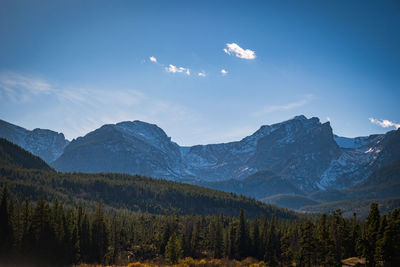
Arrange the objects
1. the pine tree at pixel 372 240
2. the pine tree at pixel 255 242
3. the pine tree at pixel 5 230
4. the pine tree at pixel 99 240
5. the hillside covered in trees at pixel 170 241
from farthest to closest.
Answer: the pine tree at pixel 255 242 < the pine tree at pixel 99 240 < the hillside covered in trees at pixel 170 241 < the pine tree at pixel 5 230 < the pine tree at pixel 372 240

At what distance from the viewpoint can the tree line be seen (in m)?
87.9

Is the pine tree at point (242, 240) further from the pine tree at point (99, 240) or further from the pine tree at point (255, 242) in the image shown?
the pine tree at point (99, 240)

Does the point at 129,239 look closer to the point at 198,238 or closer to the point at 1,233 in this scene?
the point at 198,238

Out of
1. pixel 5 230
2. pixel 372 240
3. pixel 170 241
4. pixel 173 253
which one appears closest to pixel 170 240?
pixel 170 241

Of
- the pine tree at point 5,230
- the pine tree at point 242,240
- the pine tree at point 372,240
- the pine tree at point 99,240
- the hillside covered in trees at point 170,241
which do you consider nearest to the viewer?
the pine tree at point 372,240

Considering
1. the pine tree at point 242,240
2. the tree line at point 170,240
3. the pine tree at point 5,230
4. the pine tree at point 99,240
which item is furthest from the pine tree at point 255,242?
the pine tree at point 5,230

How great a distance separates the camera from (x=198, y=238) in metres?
154

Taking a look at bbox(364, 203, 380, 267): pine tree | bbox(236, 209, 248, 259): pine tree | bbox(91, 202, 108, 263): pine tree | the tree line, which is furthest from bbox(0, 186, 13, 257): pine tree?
bbox(236, 209, 248, 259): pine tree

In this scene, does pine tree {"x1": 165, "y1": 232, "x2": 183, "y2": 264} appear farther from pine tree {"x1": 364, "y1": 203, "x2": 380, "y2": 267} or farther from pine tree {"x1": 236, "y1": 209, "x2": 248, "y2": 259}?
pine tree {"x1": 364, "y1": 203, "x2": 380, "y2": 267}

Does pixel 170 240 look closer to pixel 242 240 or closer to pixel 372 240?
pixel 242 240

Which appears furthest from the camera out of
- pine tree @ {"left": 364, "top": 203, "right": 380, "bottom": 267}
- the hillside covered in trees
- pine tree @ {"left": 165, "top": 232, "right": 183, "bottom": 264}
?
pine tree @ {"left": 165, "top": 232, "right": 183, "bottom": 264}

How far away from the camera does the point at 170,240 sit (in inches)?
4788

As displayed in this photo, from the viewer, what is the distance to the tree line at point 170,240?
87875mm

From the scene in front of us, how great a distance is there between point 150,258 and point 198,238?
2535 cm
